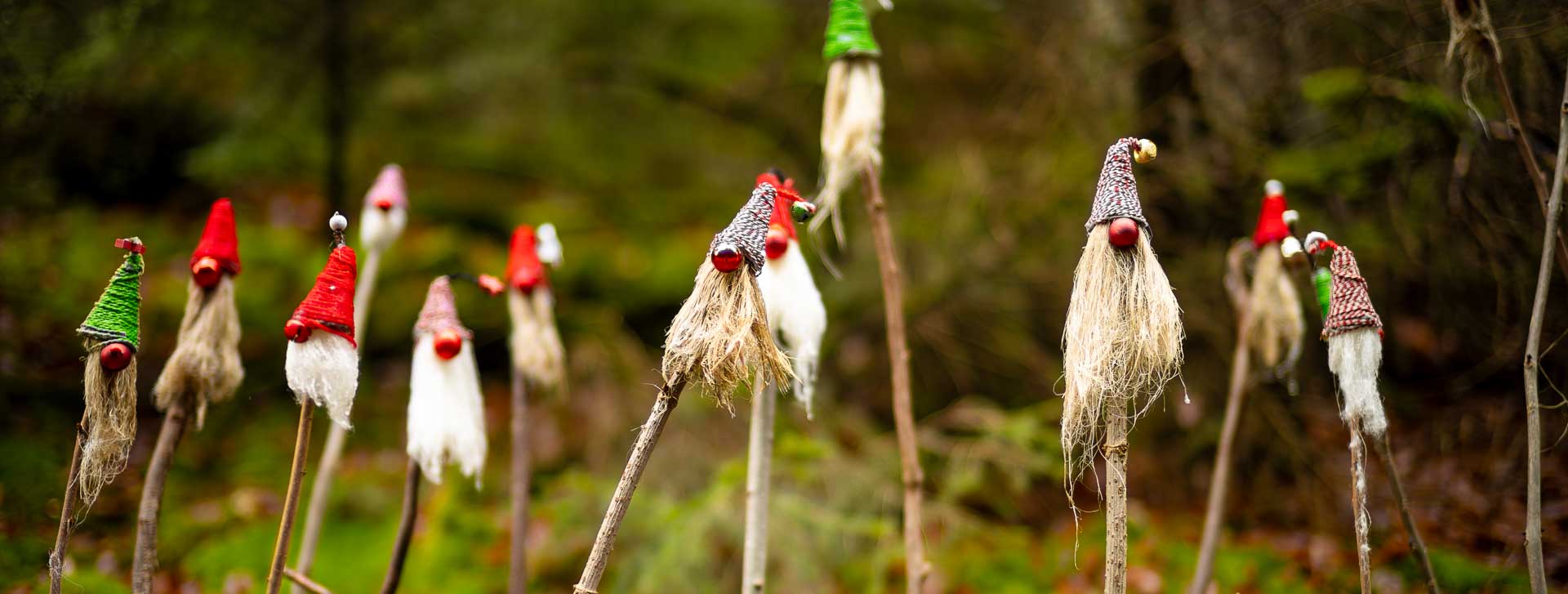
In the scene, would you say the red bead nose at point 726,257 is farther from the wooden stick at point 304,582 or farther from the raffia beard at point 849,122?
→ the wooden stick at point 304,582

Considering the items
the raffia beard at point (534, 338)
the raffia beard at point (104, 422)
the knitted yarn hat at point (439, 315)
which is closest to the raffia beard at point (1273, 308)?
the raffia beard at point (534, 338)

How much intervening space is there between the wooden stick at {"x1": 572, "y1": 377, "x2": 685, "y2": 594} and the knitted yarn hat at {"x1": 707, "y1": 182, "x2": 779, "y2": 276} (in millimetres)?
234

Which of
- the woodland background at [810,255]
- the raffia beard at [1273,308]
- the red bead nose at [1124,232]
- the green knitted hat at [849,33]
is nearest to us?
the red bead nose at [1124,232]

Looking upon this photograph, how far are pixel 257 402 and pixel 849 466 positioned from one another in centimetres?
289

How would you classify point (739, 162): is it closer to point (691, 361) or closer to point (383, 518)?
point (383, 518)

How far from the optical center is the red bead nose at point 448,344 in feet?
6.04

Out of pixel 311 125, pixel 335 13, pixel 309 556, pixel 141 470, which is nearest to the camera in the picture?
pixel 309 556

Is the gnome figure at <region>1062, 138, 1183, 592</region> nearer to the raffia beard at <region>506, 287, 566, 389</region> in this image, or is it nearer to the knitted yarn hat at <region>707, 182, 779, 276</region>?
the knitted yarn hat at <region>707, 182, 779, 276</region>

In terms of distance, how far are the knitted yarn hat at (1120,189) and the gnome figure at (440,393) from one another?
4.21 feet

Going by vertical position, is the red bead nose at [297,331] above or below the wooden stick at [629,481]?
above

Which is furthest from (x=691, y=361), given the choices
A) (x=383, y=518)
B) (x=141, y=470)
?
(x=383, y=518)

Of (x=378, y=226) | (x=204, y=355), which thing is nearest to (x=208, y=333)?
(x=204, y=355)

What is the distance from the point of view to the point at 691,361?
146 cm

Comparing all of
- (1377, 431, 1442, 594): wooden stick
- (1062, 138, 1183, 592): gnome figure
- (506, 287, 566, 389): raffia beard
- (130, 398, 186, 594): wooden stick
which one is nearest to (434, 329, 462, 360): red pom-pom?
(506, 287, 566, 389): raffia beard
